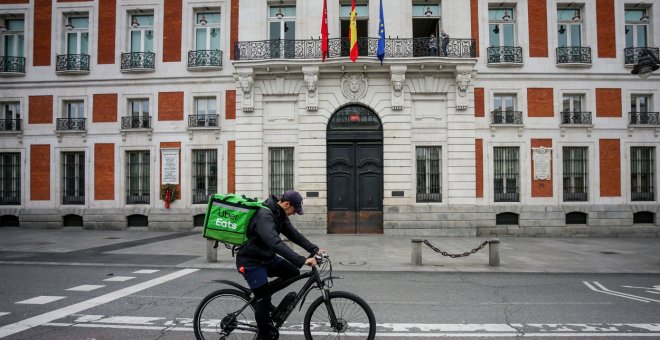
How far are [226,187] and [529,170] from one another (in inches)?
561

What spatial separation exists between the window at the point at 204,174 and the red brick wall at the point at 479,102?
41.2ft

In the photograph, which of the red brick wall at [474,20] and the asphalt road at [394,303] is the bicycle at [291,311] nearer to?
the asphalt road at [394,303]

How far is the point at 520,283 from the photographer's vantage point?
880 centimetres

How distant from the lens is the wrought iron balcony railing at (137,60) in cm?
1930

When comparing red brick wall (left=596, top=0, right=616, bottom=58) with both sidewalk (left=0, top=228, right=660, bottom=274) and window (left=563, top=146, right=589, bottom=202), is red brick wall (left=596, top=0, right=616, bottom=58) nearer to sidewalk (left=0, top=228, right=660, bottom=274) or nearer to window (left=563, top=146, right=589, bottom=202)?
window (left=563, top=146, right=589, bottom=202)

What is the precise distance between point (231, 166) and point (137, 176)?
490cm

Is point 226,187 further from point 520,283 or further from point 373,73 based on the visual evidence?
point 520,283

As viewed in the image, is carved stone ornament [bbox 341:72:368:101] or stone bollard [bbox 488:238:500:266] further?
carved stone ornament [bbox 341:72:368:101]

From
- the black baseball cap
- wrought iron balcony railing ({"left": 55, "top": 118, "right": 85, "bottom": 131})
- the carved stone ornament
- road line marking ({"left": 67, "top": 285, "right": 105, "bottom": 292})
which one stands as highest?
the carved stone ornament

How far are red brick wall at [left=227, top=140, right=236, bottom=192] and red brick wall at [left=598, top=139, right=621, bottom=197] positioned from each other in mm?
17127

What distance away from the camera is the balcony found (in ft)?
62.5

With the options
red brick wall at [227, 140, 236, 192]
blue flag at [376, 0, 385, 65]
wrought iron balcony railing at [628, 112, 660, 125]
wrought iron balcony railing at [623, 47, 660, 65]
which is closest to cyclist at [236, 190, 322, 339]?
blue flag at [376, 0, 385, 65]

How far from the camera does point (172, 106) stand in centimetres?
1925

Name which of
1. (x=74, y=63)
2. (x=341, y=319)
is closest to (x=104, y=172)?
(x=74, y=63)
